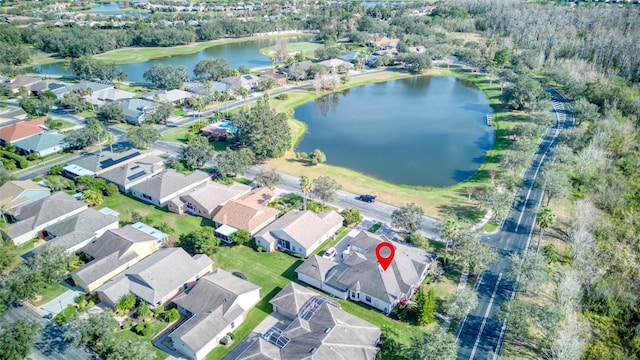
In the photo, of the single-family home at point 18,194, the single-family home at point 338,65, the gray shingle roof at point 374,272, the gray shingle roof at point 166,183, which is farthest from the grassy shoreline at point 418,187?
the single-family home at point 338,65

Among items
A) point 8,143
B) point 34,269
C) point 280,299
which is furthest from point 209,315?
point 8,143

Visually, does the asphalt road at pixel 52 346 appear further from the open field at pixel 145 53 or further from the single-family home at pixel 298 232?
the open field at pixel 145 53

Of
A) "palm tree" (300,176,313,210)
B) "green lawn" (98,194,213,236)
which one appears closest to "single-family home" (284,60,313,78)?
"palm tree" (300,176,313,210)

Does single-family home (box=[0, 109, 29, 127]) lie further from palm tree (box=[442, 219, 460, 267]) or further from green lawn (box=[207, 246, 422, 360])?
palm tree (box=[442, 219, 460, 267])

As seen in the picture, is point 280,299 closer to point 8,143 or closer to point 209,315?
point 209,315

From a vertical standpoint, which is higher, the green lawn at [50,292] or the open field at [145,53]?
the open field at [145,53]

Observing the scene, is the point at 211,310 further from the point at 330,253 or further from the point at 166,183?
the point at 166,183
